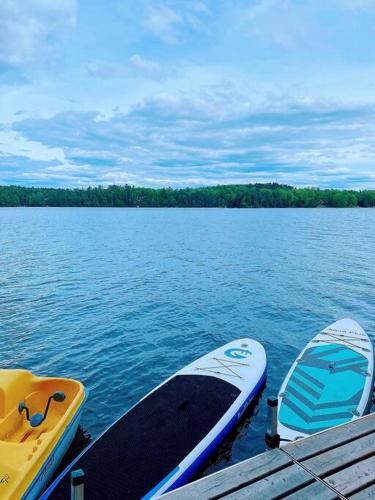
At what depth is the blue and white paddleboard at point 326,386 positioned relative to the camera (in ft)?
33.7

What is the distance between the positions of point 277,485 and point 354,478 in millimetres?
1094

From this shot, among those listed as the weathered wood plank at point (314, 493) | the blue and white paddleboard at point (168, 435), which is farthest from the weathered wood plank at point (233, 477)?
the blue and white paddleboard at point (168, 435)

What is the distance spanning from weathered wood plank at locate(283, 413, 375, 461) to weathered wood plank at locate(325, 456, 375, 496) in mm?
485

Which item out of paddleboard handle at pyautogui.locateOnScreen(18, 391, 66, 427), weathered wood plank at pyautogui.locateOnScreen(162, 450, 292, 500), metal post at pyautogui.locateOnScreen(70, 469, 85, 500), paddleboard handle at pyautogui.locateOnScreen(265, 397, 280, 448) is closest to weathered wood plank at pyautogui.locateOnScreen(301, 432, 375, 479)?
weathered wood plank at pyautogui.locateOnScreen(162, 450, 292, 500)

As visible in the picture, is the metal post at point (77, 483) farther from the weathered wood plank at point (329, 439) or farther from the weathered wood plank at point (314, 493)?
the weathered wood plank at point (329, 439)

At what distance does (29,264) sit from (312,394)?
104ft

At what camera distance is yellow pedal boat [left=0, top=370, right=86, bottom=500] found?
24.9 feet

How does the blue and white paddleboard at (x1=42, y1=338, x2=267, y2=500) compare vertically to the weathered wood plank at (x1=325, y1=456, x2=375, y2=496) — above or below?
below

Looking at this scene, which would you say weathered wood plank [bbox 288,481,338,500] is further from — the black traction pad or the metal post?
the black traction pad

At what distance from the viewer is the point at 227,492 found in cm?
500

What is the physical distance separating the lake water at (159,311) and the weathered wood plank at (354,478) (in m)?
5.41

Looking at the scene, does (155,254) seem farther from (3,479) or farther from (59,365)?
(3,479)

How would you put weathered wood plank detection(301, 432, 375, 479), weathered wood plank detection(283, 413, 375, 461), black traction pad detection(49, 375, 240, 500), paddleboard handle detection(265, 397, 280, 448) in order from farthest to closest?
black traction pad detection(49, 375, 240, 500)
paddleboard handle detection(265, 397, 280, 448)
weathered wood plank detection(283, 413, 375, 461)
weathered wood plank detection(301, 432, 375, 479)

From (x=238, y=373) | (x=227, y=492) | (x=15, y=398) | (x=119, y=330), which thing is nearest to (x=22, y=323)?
(x=119, y=330)
